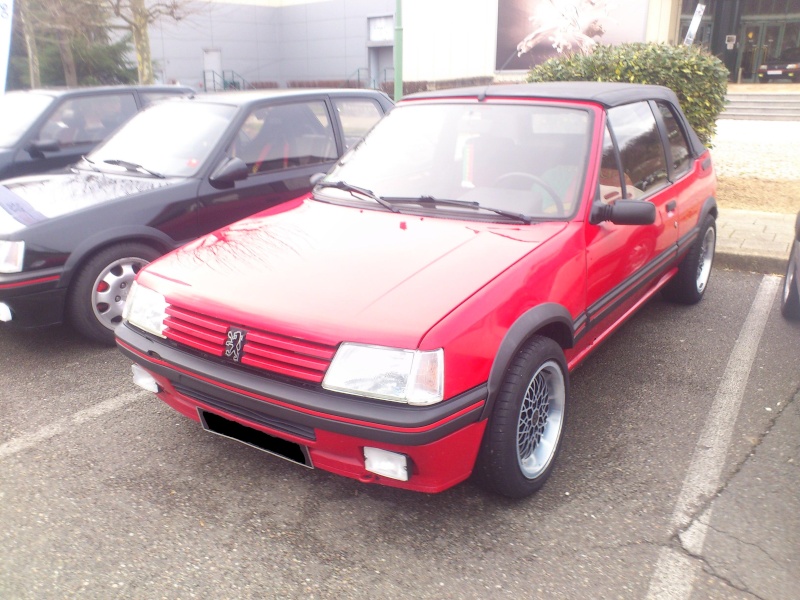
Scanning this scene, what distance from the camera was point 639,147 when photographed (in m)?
4.11

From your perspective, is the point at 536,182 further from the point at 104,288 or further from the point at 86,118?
the point at 86,118

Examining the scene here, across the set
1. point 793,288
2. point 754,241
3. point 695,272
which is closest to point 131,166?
point 695,272

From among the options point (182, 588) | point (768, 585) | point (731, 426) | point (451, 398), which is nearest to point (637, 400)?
point (731, 426)

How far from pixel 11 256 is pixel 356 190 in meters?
2.13

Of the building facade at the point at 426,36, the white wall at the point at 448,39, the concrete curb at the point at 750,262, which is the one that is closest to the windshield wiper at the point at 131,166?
the concrete curb at the point at 750,262

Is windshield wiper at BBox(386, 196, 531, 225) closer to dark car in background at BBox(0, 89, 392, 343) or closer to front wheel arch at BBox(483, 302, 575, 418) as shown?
front wheel arch at BBox(483, 302, 575, 418)

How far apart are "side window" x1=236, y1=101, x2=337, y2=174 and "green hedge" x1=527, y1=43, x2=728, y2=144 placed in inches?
174

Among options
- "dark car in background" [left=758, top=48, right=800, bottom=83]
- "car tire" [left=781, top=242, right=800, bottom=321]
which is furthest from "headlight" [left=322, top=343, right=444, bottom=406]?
"dark car in background" [left=758, top=48, right=800, bottom=83]

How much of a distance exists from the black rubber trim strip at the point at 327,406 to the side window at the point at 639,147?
6.41ft

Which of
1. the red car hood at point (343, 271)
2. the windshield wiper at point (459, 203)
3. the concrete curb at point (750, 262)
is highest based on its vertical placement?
the windshield wiper at point (459, 203)

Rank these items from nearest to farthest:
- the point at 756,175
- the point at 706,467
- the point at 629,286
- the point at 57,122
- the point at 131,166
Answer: the point at 706,467, the point at 629,286, the point at 131,166, the point at 57,122, the point at 756,175

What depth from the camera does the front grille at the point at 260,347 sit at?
99.3 inches

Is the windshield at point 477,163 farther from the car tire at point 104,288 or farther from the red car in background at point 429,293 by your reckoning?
the car tire at point 104,288

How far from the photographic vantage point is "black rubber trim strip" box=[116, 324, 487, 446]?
240 cm
